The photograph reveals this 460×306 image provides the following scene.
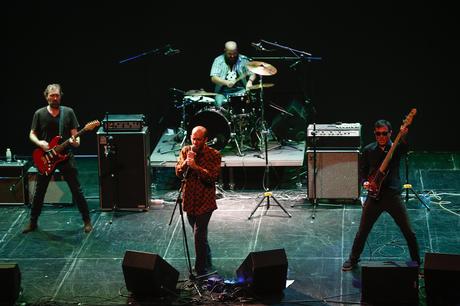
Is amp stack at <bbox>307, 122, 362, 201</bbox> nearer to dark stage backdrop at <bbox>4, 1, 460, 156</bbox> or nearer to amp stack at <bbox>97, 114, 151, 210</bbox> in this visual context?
dark stage backdrop at <bbox>4, 1, 460, 156</bbox>

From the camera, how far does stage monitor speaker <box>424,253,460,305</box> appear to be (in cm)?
998

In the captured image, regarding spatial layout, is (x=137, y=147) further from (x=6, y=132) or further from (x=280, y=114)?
(x=6, y=132)

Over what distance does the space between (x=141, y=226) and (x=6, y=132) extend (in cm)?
454

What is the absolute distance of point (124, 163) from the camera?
44.4ft

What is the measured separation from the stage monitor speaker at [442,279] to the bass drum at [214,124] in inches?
197

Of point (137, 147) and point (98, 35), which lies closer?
point (137, 147)

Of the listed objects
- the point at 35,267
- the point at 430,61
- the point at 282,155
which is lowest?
the point at 35,267

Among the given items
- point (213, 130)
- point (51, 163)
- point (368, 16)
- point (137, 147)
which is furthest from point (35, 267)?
point (368, 16)

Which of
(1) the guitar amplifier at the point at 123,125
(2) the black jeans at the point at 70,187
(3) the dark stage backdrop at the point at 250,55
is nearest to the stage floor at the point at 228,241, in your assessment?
(2) the black jeans at the point at 70,187

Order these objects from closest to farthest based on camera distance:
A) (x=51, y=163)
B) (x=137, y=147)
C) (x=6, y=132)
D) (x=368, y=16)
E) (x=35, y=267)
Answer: (x=35, y=267) → (x=51, y=163) → (x=137, y=147) → (x=368, y=16) → (x=6, y=132)

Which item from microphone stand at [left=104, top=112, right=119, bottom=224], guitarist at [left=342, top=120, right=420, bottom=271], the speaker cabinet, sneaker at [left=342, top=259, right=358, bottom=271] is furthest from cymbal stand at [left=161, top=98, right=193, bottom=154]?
guitarist at [left=342, top=120, right=420, bottom=271]

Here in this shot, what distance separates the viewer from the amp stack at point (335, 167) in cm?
1363

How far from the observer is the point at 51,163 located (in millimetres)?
12383

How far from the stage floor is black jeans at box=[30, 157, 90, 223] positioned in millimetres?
276
